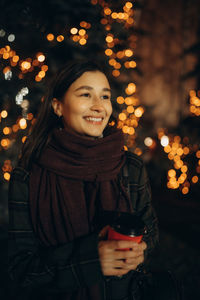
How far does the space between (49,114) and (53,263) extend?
0.88 metres

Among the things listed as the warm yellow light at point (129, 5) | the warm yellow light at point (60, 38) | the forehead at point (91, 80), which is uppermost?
the warm yellow light at point (129, 5)

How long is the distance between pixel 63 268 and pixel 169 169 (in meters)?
5.40

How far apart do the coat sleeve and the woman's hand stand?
31 millimetres

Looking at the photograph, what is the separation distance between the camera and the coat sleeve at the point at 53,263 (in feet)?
3.84

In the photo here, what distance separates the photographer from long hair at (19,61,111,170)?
151 cm

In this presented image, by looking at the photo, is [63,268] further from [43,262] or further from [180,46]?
[180,46]

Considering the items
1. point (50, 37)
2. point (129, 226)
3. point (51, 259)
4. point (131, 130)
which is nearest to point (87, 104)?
point (129, 226)

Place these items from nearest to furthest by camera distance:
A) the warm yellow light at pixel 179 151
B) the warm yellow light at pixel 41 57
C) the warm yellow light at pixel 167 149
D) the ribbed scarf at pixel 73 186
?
the ribbed scarf at pixel 73 186, the warm yellow light at pixel 41 57, the warm yellow light at pixel 179 151, the warm yellow light at pixel 167 149

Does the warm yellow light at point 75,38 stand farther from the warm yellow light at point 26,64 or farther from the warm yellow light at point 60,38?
the warm yellow light at point 26,64

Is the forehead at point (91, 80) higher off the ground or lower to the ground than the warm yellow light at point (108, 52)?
lower

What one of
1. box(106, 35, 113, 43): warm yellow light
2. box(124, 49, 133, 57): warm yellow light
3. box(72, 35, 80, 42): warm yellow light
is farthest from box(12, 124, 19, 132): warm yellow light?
box(124, 49, 133, 57): warm yellow light

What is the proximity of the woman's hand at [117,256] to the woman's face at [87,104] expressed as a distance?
2.04 ft

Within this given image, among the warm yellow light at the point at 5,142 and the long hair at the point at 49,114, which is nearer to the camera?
the long hair at the point at 49,114

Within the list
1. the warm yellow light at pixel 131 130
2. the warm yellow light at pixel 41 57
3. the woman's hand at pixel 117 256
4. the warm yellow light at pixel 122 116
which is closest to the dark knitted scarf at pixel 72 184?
the woman's hand at pixel 117 256
